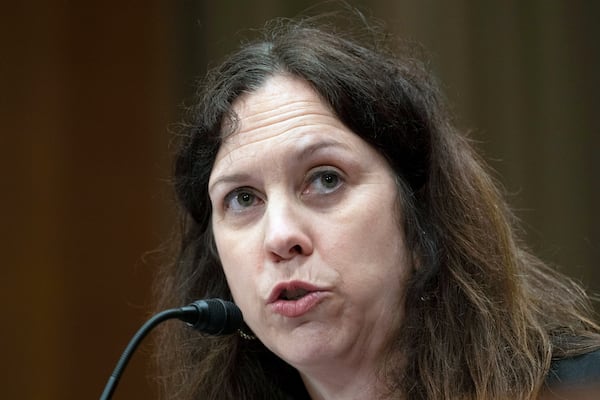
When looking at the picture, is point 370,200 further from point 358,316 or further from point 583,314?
point 583,314

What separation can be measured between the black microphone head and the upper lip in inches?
3.0

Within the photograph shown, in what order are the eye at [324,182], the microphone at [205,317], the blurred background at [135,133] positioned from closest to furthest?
the microphone at [205,317]
the eye at [324,182]
the blurred background at [135,133]

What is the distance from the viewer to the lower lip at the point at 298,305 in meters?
1.86

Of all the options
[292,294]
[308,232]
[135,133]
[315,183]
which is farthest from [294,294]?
[135,133]

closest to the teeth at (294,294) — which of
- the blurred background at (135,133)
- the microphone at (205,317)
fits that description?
the microphone at (205,317)

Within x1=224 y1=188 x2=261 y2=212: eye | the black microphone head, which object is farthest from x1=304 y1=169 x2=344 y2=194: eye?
the black microphone head

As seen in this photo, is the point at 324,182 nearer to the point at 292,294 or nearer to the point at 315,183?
the point at 315,183

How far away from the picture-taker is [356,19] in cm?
352

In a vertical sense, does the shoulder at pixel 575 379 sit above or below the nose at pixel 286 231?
below

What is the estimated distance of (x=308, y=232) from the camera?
1.89 meters

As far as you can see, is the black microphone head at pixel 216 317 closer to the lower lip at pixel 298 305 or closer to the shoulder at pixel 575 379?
the lower lip at pixel 298 305

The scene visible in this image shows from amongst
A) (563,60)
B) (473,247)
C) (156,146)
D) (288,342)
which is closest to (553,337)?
(473,247)

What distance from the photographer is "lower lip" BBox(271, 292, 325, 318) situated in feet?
6.11

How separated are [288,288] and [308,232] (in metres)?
0.12
